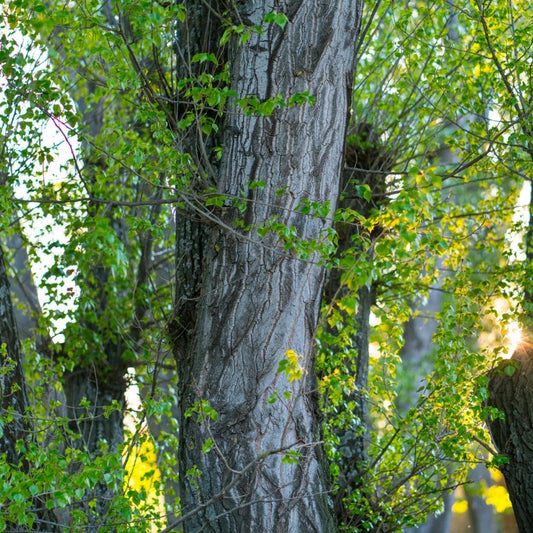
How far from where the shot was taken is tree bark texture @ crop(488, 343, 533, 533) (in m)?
5.48

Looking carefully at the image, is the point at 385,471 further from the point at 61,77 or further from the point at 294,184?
the point at 61,77

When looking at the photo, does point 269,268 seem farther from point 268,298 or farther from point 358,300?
point 358,300

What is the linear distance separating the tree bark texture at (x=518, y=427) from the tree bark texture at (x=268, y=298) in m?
2.09

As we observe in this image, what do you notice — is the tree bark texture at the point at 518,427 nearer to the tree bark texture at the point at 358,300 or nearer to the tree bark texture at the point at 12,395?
the tree bark texture at the point at 358,300

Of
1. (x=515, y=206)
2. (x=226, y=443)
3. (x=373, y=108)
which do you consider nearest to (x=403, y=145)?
(x=373, y=108)

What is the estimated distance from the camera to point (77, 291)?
280 inches

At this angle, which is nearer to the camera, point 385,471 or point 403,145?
point 385,471

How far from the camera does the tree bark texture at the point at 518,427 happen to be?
18.0 ft

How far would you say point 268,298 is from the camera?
3.92 meters

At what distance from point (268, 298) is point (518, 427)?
2.66 m

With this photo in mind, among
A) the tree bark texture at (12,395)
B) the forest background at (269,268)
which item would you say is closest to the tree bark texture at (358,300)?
the forest background at (269,268)

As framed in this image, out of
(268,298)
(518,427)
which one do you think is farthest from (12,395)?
(518,427)

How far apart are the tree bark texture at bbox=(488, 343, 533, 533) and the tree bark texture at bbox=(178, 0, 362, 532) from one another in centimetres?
209

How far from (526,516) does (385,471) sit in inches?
42.0
